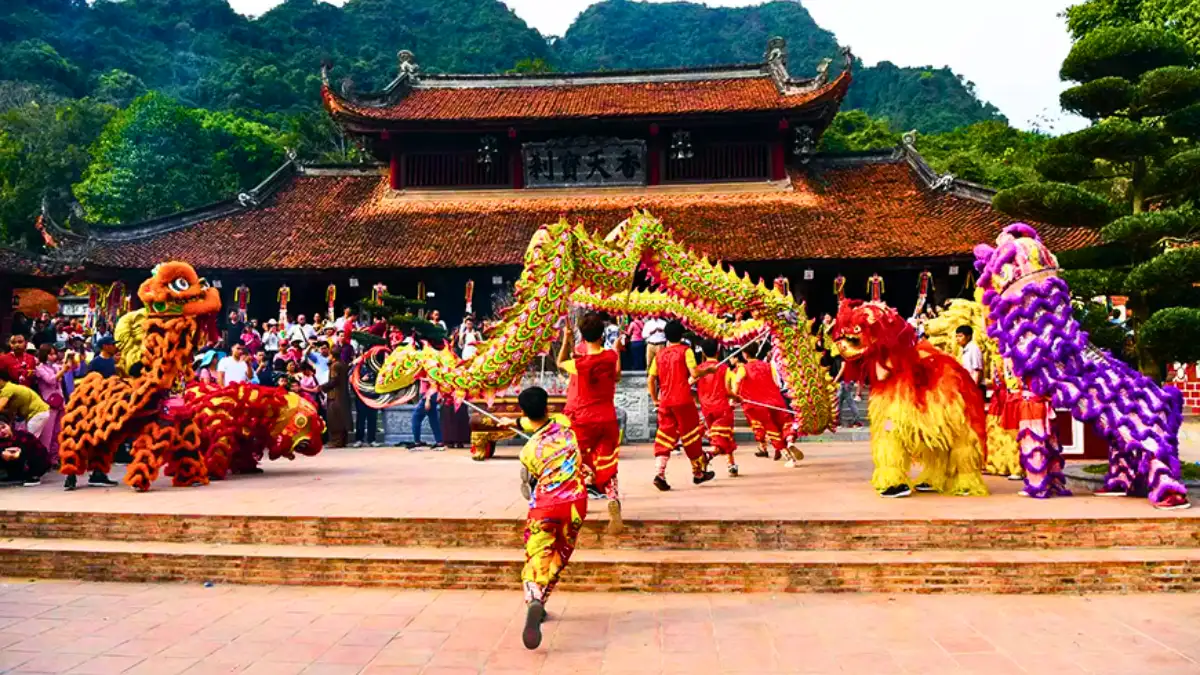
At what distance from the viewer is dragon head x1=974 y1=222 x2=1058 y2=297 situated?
22.1 ft

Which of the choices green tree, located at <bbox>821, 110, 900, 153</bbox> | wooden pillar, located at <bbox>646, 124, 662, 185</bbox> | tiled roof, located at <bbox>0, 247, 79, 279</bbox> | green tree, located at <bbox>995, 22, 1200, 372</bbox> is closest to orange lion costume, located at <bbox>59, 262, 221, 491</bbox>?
green tree, located at <bbox>995, 22, 1200, 372</bbox>

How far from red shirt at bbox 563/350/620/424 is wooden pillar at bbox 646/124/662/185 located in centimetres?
1483

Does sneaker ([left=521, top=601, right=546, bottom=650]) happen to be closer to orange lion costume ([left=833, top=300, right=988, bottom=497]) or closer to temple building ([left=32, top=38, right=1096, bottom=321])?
orange lion costume ([left=833, top=300, right=988, bottom=497])

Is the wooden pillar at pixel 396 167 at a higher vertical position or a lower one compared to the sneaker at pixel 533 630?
higher

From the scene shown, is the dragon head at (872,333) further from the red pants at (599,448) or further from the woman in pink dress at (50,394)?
the woman in pink dress at (50,394)

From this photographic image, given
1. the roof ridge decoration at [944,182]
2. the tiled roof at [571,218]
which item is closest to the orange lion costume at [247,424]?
the tiled roof at [571,218]

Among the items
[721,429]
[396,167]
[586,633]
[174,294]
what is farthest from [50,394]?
[396,167]

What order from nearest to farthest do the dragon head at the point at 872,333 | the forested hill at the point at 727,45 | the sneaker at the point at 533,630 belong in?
1. the sneaker at the point at 533,630
2. the dragon head at the point at 872,333
3. the forested hill at the point at 727,45

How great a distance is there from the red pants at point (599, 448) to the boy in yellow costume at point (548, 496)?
1.50 metres

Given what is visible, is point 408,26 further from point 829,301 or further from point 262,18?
point 829,301

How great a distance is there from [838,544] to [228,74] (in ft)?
198

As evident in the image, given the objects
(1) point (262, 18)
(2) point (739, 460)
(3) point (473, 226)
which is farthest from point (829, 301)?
(1) point (262, 18)

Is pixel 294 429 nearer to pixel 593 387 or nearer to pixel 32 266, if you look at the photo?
pixel 593 387

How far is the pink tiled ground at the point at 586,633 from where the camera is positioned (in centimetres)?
389
